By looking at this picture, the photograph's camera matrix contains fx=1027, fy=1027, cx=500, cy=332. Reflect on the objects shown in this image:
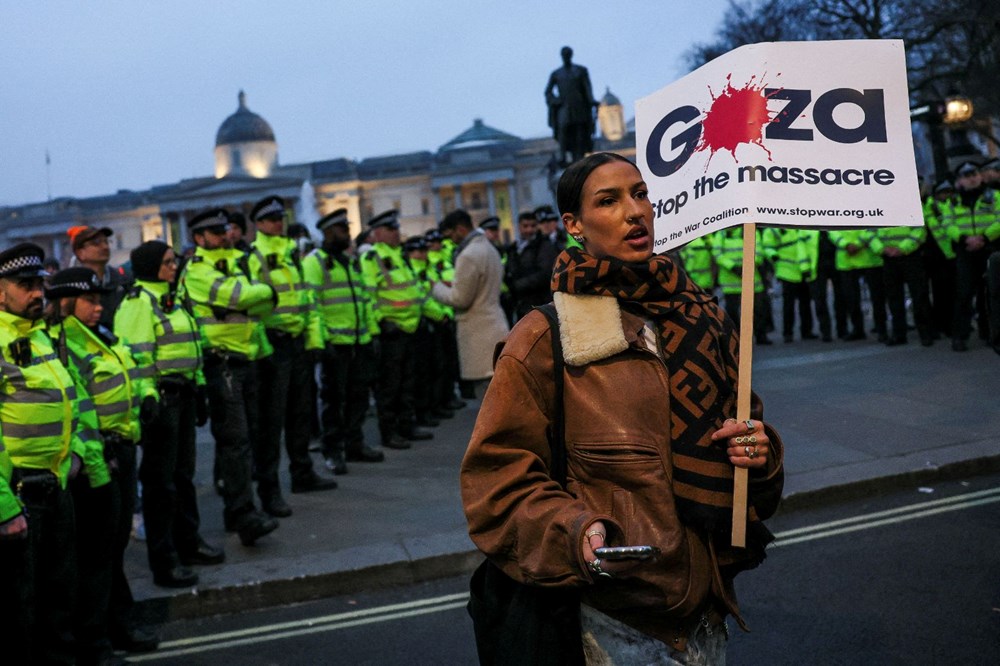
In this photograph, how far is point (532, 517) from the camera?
2.18 m

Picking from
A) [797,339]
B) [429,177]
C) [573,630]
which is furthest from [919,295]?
[429,177]

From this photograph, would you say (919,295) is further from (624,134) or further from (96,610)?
(624,134)

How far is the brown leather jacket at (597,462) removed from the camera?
223 cm

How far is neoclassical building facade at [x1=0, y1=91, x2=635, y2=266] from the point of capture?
349 ft

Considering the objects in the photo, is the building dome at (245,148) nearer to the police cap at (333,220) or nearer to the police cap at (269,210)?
the police cap at (333,220)

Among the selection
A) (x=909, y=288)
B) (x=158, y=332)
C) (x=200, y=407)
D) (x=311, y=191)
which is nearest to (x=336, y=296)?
(x=200, y=407)

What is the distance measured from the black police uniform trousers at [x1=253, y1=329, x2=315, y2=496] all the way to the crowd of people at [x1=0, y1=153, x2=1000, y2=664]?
0.01 meters

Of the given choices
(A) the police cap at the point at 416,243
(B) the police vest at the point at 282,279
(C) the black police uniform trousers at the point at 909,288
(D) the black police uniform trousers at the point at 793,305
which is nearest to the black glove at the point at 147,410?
(B) the police vest at the point at 282,279

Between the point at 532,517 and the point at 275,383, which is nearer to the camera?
the point at 532,517

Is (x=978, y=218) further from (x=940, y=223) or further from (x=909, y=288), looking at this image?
(x=909, y=288)

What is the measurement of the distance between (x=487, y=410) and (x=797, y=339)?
14211 millimetres

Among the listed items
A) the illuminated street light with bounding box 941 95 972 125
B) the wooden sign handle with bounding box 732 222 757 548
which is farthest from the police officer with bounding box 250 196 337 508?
the illuminated street light with bounding box 941 95 972 125

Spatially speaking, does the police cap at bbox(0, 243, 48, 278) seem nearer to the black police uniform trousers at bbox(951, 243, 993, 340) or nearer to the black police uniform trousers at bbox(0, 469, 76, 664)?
the black police uniform trousers at bbox(0, 469, 76, 664)

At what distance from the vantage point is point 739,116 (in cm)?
271
